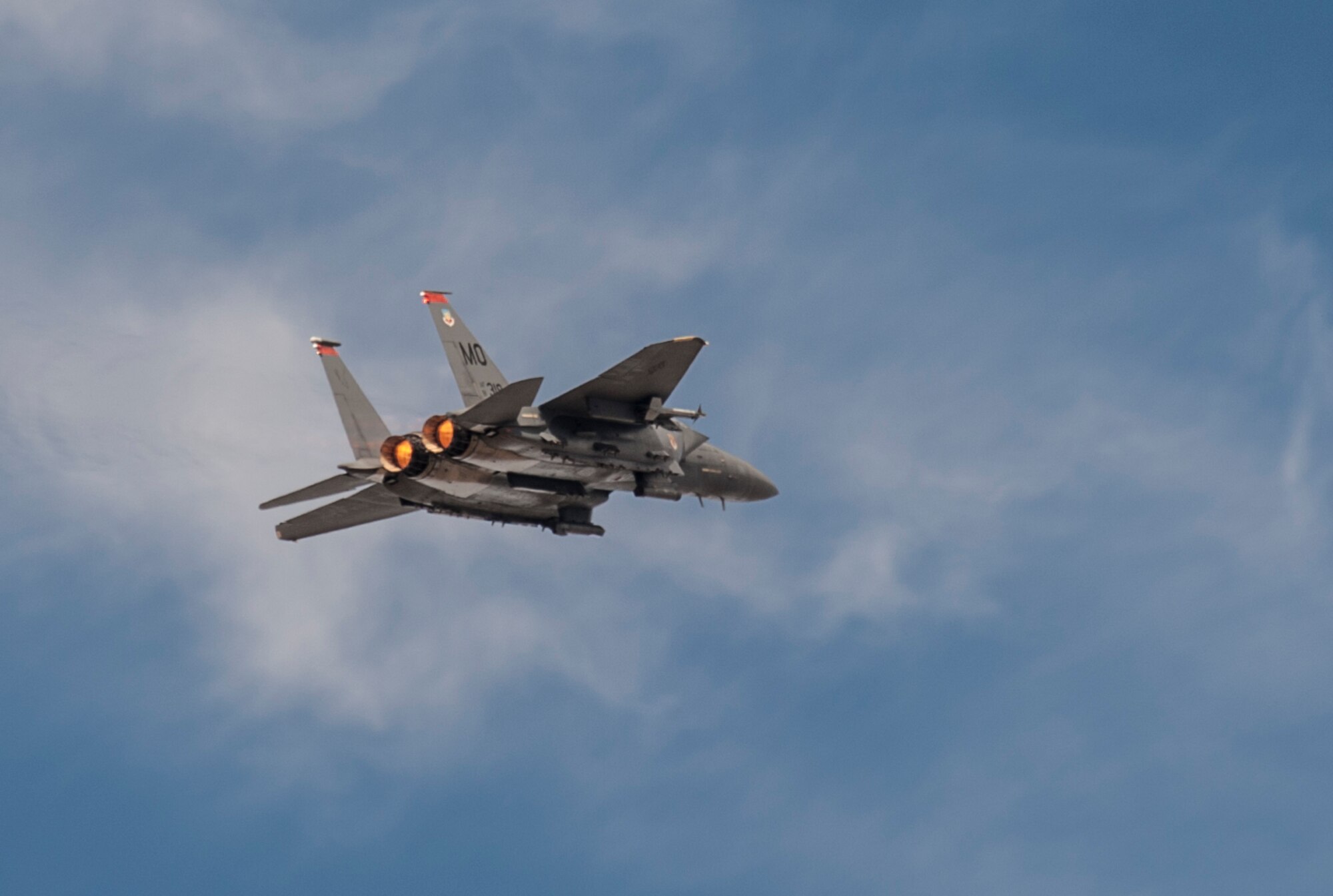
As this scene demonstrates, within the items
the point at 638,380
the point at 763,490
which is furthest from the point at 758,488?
the point at 638,380

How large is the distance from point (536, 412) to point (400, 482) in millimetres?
4902

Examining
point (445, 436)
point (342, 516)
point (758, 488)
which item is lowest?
point (445, 436)

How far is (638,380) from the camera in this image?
134 ft

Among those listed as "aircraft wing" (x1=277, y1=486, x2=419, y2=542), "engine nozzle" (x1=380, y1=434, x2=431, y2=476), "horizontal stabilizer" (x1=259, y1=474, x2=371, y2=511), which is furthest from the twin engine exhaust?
"aircraft wing" (x1=277, y1=486, x2=419, y2=542)

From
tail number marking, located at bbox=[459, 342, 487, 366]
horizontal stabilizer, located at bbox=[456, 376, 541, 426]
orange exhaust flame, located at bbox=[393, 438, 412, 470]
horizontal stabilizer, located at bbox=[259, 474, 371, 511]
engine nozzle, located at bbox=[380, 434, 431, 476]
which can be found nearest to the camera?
horizontal stabilizer, located at bbox=[456, 376, 541, 426]

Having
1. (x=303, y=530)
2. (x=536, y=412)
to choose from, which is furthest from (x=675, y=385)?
(x=303, y=530)

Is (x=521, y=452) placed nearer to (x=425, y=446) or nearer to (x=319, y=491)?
(x=425, y=446)

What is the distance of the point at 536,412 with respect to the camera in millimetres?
40469

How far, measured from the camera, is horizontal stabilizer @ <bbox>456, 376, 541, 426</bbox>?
3812 cm

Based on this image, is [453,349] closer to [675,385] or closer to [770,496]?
[675,385]

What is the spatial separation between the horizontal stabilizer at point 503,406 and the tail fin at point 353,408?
3879 mm

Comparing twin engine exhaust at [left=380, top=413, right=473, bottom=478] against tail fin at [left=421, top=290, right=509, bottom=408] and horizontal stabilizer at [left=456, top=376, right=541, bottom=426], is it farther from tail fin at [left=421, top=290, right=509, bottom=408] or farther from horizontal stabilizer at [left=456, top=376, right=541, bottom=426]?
tail fin at [left=421, top=290, right=509, bottom=408]

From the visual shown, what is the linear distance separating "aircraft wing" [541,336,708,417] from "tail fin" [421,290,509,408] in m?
3.68

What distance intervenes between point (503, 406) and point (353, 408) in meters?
5.59
